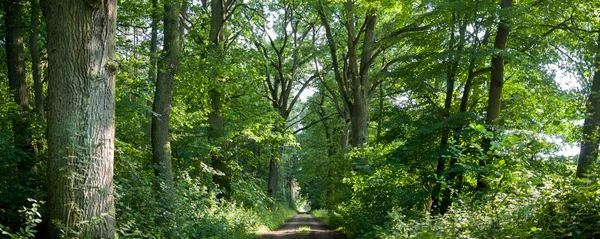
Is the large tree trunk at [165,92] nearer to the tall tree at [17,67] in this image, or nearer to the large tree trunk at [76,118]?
the tall tree at [17,67]

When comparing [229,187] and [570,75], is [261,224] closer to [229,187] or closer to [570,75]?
[229,187]

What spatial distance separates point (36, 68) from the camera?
9.43 meters

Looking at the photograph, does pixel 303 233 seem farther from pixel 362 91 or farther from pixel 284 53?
pixel 284 53

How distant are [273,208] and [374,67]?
32.3ft

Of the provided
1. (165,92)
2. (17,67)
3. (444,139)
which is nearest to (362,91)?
(444,139)

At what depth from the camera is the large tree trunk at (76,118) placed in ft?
16.2

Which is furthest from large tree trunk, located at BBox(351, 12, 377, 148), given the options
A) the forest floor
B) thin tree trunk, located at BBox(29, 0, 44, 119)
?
thin tree trunk, located at BBox(29, 0, 44, 119)

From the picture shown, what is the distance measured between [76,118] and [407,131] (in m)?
8.44

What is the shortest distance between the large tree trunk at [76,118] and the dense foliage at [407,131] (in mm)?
195

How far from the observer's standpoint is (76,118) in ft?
16.4

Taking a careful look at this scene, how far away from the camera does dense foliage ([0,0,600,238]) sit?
17.9 ft

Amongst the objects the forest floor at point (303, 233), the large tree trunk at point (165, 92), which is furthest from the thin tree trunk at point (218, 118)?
the large tree trunk at point (165, 92)

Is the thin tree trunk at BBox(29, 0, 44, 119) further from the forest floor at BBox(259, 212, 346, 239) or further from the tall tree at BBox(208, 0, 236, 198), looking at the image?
the forest floor at BBox(259, 212, 346, 239)

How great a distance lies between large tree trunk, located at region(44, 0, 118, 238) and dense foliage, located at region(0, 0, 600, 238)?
195mm
